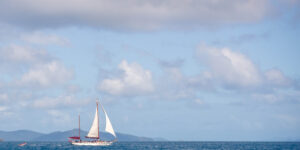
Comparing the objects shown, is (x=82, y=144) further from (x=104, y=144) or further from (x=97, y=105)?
(x=97, y=105)

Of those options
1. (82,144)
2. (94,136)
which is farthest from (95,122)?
(82,144)

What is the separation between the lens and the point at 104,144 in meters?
197

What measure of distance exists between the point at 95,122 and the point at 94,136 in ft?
21.4

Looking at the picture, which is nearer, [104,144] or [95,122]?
[95,122]

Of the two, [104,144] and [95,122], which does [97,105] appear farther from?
[104,144]

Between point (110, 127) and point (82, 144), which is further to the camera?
point (82, 144)

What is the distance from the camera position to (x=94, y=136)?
7308 inches

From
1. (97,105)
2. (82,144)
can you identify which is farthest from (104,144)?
(97,105)

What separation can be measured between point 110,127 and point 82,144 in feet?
72.7

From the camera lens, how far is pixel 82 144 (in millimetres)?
196625

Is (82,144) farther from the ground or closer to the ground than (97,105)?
closer to the ground

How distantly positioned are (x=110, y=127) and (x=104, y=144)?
17907 millimetres

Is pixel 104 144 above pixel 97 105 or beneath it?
beneath

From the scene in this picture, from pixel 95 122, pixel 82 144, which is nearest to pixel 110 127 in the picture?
pixel 95 122
